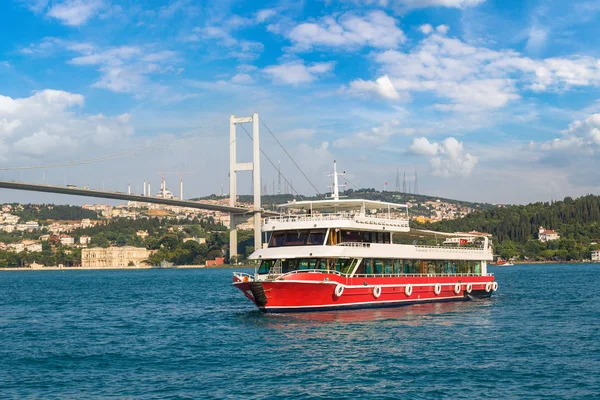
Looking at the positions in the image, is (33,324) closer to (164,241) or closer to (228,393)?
(228,393)

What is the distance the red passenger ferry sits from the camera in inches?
1127

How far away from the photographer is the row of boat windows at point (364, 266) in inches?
1178

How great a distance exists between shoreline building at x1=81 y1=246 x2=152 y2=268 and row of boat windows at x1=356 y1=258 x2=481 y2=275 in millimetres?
138952

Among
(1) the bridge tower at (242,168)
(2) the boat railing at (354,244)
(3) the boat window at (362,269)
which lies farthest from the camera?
(1) the bridge tower at (242,168)

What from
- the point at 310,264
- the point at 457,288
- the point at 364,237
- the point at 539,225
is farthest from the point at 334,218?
the point at 539,225

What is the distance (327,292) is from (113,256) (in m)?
153

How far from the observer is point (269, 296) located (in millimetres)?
28469

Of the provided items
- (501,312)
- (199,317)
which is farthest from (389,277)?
(199,317)

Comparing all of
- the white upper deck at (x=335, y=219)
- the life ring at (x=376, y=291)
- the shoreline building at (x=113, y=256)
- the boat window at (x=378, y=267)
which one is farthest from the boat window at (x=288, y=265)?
the shoreline building at (x=113, y=256)

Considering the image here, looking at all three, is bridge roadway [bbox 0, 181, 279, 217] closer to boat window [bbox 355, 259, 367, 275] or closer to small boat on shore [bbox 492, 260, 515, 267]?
boat window [bbox 355, 259, 367, 275]

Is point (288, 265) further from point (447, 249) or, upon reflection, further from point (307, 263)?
point (447, 249)

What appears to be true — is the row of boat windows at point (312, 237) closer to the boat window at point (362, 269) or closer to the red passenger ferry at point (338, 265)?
the red passenger ferry at point (338, 265)

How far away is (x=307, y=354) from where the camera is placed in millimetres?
20734

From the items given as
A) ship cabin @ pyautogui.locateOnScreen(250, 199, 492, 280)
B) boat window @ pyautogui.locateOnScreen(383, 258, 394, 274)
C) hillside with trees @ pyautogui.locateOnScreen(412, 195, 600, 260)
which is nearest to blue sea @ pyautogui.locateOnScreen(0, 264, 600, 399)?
boat window @ pyautogui.locateOnScreen(383, 258, 394, 274)
